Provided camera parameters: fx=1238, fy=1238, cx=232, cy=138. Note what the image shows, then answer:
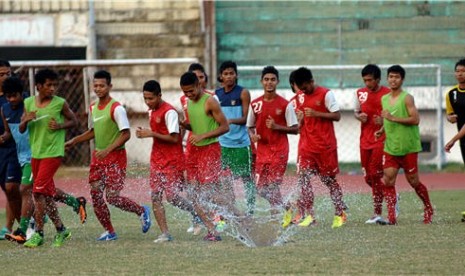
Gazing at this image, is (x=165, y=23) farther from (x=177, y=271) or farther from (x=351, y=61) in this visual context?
(x=177, y=271)

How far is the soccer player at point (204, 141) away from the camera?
12.3 m

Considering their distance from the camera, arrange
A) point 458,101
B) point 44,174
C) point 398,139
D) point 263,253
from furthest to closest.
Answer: point 458,101
point 398,139
point 44,174
point 263,253

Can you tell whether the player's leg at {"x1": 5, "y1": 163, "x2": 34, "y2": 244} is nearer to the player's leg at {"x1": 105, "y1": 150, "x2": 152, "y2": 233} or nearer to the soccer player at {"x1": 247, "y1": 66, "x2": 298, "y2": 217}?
the player's leg at {"x1": 105, "y1": 150, "x2": 152, "y2": 233}

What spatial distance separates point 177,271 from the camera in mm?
9836

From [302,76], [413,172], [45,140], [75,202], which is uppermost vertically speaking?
[302,76]

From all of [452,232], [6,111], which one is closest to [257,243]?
[452,232]

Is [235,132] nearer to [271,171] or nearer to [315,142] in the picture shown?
[271,171]

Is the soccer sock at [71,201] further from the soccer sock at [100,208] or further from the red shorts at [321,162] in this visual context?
the red shorts at [321,162]

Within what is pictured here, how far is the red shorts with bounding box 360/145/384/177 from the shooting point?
14.3m

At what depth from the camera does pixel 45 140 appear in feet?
39.7

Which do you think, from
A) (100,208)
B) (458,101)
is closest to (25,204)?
(100,208)

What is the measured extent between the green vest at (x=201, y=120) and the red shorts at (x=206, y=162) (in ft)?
0.24

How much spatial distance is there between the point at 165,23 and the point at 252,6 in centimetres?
177

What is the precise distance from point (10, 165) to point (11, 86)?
880mm
